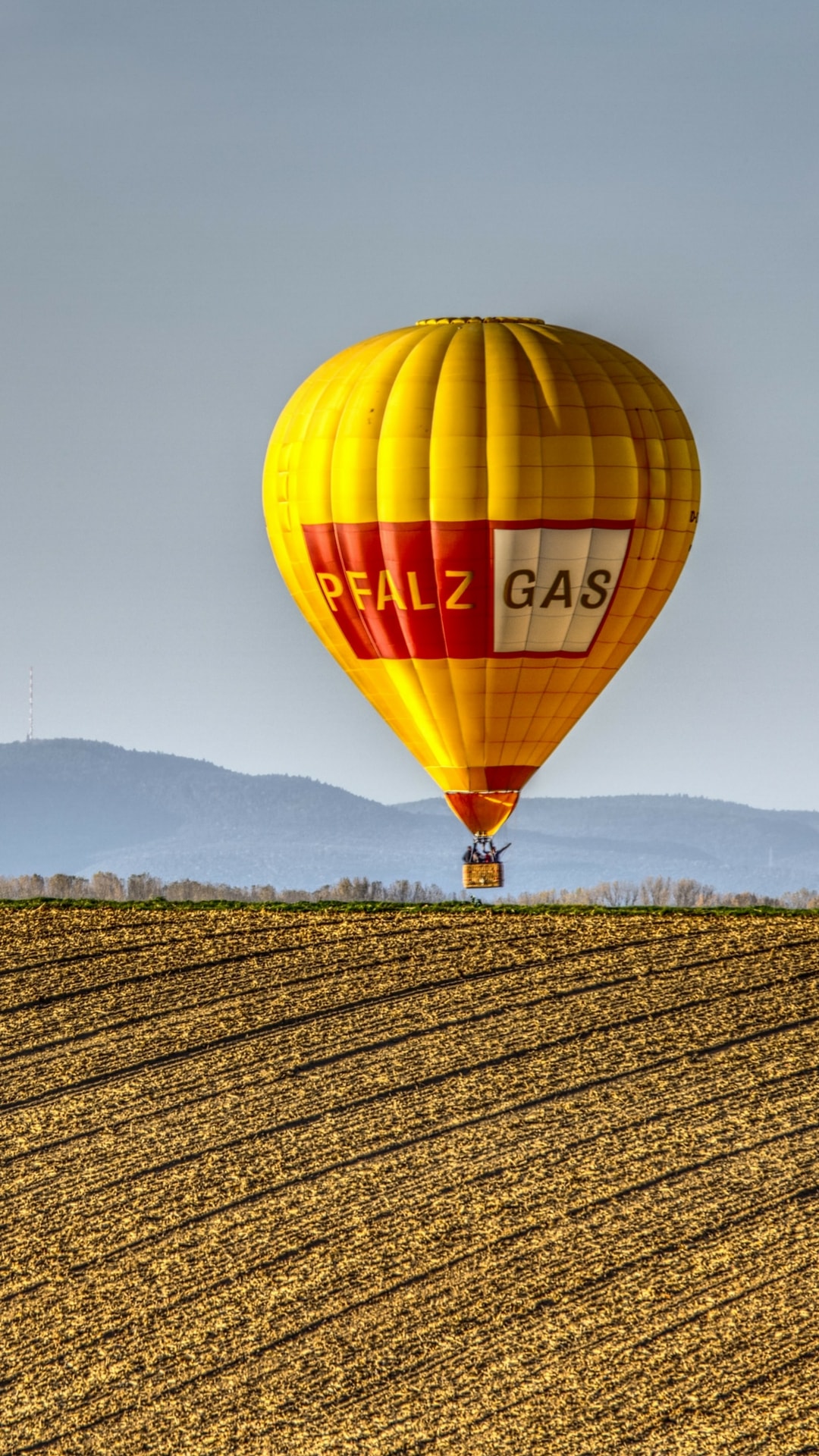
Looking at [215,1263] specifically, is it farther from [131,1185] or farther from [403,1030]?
[403,1030]

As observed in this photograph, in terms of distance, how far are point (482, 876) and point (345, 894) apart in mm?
6306

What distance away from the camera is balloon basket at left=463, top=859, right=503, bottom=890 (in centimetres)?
3712

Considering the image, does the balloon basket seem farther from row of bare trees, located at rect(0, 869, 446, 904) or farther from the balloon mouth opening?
row of bare trees, located at rect(0, 869, 446, 904)

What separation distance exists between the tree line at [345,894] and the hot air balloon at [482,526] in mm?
3006

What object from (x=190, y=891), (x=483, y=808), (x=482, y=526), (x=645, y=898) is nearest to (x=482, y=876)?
(x=483, y=808)

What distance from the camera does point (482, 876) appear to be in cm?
3722

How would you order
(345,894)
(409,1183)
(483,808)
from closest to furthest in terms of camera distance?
1. (409,1183)
2. (483,808)
3. (345,894)

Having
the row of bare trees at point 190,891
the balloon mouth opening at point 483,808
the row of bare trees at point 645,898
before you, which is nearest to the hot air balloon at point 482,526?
the balloon mouth opening at point 483,808

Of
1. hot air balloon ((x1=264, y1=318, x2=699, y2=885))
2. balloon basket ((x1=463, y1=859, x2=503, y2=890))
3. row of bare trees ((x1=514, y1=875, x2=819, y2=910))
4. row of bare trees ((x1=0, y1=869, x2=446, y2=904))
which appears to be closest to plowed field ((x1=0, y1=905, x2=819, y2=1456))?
balloon basket ((x1=463, y1=859, x2=503, y2=890))

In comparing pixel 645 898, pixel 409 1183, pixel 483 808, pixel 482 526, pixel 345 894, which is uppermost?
pixel 482 526

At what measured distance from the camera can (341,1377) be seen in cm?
2200

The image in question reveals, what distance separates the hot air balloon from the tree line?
118 inches

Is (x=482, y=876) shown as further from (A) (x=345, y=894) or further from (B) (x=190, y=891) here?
(B) (x=190, y=891)

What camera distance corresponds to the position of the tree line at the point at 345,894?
38.7 m
